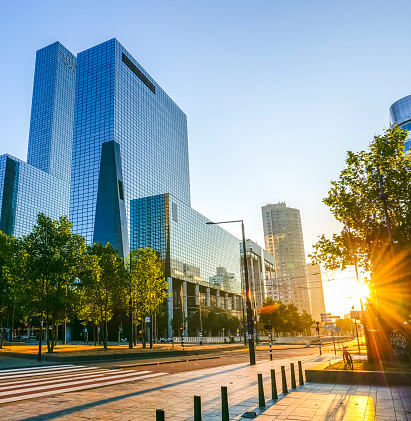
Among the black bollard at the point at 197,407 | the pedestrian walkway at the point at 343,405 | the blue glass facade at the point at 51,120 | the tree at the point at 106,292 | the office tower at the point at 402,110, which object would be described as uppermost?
the blue glass facade at the point at 51,120

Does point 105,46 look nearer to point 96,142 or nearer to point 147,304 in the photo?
point 96,142

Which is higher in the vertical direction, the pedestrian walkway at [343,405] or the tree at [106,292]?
the tree at [106,292]

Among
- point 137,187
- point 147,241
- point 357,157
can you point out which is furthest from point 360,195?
point 137,187

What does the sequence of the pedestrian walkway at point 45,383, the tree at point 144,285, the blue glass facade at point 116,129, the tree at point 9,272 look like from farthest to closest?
the blue glass facade at point 116,129 < the tree at point 144,285 < the tree at point 9,272 < the pedestrian walkway at point 45,383

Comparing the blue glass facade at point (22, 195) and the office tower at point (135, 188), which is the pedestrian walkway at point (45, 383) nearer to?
the office tower at point (135, 188)

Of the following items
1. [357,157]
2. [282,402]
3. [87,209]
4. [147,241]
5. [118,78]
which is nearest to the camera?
[282,402]

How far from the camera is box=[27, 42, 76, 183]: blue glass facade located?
7229 inches

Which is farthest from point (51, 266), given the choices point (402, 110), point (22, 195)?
point (22, 195)

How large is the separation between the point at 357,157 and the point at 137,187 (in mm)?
94963

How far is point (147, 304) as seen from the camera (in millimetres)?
42594

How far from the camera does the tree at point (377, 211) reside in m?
19.4

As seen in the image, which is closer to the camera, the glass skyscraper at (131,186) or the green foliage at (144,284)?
→ the green foliage at (144,284)

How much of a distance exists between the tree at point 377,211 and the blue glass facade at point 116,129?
85.4m

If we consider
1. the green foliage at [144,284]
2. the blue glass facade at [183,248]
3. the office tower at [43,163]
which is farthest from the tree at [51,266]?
the office tower at [43,163]
